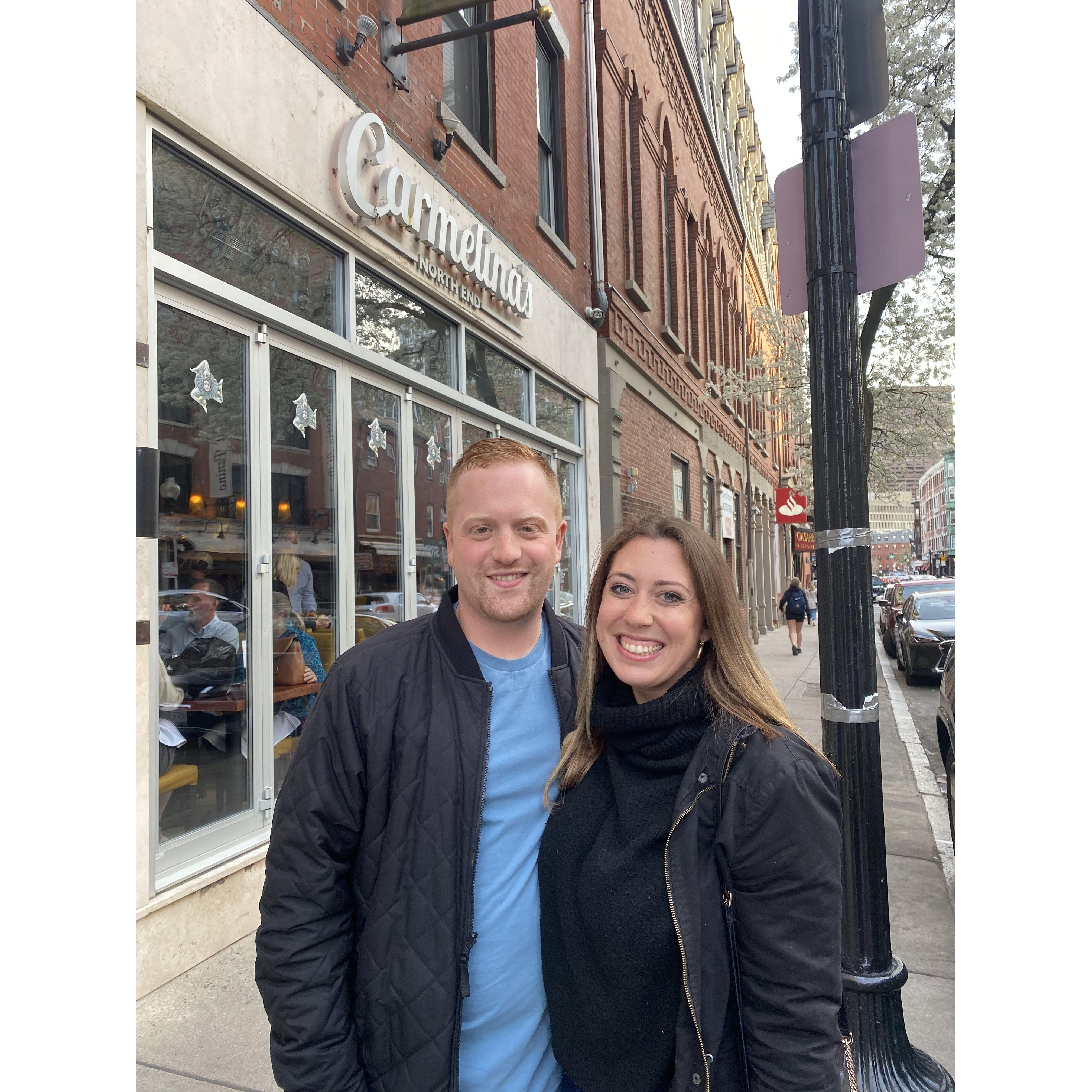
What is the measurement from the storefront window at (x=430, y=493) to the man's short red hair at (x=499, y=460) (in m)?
4.72

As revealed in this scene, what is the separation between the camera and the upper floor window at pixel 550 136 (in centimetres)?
1059

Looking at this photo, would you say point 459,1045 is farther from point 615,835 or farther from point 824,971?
point 824,971

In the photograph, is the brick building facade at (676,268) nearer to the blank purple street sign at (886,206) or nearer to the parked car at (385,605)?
the blank purple street sign at (886,206)

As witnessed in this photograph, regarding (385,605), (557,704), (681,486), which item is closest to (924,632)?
(681,486)

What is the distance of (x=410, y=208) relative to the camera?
21.5ft

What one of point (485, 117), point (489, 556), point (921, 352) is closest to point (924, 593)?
point (921, 352)

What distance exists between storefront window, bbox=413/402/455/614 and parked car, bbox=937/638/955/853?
12.4 feet

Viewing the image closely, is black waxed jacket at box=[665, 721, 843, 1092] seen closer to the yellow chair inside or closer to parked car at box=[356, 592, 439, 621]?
the yellow chair inside

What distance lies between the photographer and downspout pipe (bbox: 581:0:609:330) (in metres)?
11.4

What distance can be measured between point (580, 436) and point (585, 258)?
2.39 metres

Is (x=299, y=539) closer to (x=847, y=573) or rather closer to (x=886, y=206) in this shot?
(x=847, y=573)

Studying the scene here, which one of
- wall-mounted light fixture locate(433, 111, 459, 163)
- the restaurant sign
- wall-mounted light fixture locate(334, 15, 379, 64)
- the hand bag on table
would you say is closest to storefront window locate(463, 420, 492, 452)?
wall-mounted light fixture locate(433, 111, 459, 163)

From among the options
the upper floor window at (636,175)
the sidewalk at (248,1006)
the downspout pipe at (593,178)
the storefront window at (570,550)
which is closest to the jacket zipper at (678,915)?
the sidewalk at (248,1006)

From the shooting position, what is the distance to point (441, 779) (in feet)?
6.09
